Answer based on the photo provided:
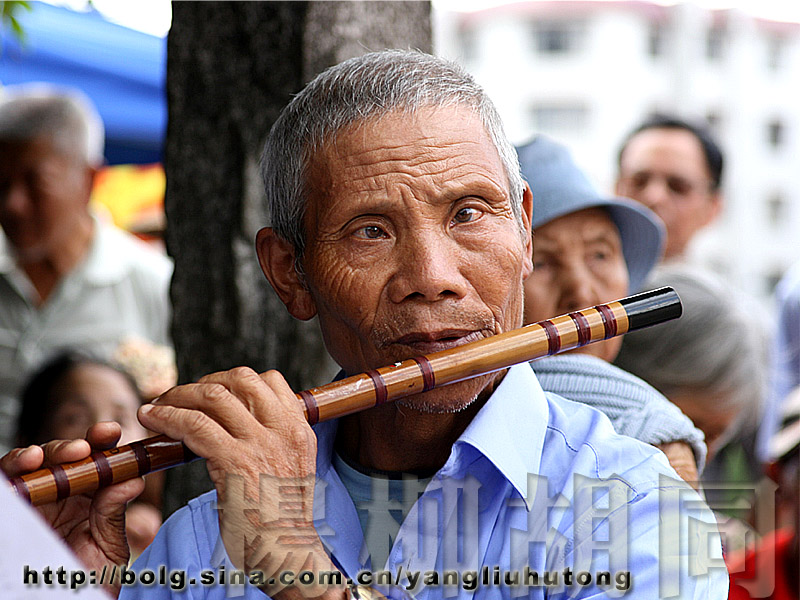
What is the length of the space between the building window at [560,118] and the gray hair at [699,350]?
2988 cm

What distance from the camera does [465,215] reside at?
1838 mm

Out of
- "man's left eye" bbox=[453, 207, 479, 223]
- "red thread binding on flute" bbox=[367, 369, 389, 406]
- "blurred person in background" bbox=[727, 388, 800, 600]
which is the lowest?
"blurred person in background" bbox=[727, 388, 800, 600]

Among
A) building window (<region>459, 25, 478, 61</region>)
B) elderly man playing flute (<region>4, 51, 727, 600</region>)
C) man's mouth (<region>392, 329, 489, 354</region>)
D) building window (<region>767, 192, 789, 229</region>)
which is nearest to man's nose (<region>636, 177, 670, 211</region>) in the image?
elderly man playing flute (<region>4, 51, 727, 600</region>)

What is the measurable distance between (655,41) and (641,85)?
226 centimetres

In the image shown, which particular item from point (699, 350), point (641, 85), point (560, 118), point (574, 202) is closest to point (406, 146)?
point (574, 202)

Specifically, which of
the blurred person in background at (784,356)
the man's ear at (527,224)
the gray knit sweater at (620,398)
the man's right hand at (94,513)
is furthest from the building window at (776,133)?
the man's right hand at (94,513)

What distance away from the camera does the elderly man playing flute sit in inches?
61.3

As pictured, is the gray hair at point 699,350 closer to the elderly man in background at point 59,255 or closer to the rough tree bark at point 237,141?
the rough tree bark at point 237,141

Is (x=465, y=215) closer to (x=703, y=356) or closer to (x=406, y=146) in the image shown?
(x=406, y=146)

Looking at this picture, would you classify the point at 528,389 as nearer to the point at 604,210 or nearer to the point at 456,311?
the point at 456,311

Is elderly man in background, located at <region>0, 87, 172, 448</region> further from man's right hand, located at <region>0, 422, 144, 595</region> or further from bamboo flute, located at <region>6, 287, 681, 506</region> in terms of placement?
bamboo flute, located at <region>6, 287, 681, 506</region>

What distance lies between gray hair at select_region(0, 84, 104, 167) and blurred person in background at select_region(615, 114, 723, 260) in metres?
2.97

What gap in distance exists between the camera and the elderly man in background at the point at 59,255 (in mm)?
5039

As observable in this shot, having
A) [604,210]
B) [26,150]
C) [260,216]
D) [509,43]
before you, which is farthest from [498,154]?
[509,43]
